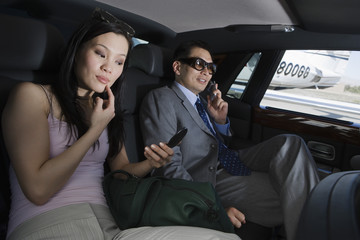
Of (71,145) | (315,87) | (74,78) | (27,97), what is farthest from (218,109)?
(315,87)

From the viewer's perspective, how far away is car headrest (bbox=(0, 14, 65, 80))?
1.11 m

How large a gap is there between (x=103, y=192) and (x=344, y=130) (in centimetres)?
209

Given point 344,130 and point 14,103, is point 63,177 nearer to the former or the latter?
point 14,103

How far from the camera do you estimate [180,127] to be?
1.75 meters

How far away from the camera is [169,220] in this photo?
1.00 metres

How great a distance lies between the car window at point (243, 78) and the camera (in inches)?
117

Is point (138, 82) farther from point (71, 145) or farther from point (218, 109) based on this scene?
point (71, 145)

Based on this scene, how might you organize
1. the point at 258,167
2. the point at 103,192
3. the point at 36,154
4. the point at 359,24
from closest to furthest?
the point at 36,154 → the point at 103,192 → the point at 258,167 → the point at 359,24

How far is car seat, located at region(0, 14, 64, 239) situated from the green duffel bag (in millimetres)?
490

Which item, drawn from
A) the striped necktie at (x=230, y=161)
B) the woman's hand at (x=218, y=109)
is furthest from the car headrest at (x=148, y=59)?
the woman's hand at (x=218, y=109)

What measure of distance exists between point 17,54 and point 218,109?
144cm

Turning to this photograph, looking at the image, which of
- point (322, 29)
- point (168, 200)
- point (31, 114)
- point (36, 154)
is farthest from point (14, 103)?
point (322, 29)

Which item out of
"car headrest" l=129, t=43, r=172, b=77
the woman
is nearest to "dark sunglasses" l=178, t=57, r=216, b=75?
"car headrest" l=129, t=43, r=172, b=77

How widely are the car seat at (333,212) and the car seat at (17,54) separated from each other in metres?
1.19
